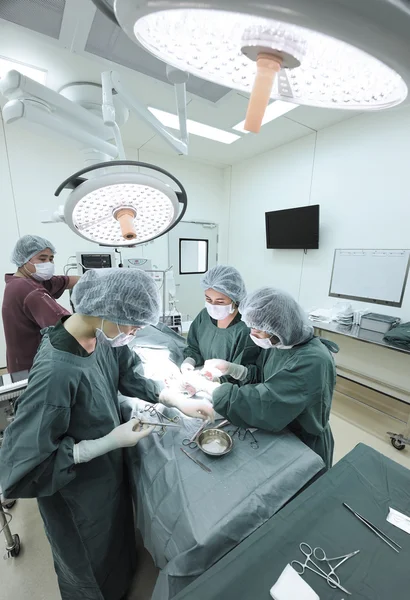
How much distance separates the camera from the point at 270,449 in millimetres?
1099

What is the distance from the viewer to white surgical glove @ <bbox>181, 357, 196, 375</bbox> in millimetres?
1820

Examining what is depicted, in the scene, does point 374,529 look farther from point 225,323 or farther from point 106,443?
point 225,323

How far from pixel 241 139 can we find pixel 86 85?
230 cm

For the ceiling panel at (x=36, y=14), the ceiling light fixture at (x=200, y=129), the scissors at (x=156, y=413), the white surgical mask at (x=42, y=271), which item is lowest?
the scissors at (x=156, y=413)

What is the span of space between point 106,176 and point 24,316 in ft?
4.91

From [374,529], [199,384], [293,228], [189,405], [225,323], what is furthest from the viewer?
[293,228]

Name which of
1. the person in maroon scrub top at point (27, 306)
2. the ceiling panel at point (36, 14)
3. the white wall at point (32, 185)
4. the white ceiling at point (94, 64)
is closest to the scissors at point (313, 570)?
the person in maroon scrub top at point (27, 306)

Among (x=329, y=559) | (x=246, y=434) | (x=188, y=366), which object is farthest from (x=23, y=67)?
(x=329, y=559)

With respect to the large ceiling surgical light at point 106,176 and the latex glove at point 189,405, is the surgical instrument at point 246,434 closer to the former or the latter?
the latex glove at point 189,405

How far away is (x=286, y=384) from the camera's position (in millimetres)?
1133

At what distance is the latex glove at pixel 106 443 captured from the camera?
95 centimetres

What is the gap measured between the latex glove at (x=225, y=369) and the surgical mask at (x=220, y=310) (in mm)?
312

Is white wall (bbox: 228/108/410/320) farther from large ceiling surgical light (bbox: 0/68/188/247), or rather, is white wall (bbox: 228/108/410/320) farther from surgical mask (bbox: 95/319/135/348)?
surgical mask (bbox: 95/319/135/348)

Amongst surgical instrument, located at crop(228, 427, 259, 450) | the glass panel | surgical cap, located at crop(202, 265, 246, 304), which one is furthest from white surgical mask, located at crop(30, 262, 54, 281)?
the glass panel
